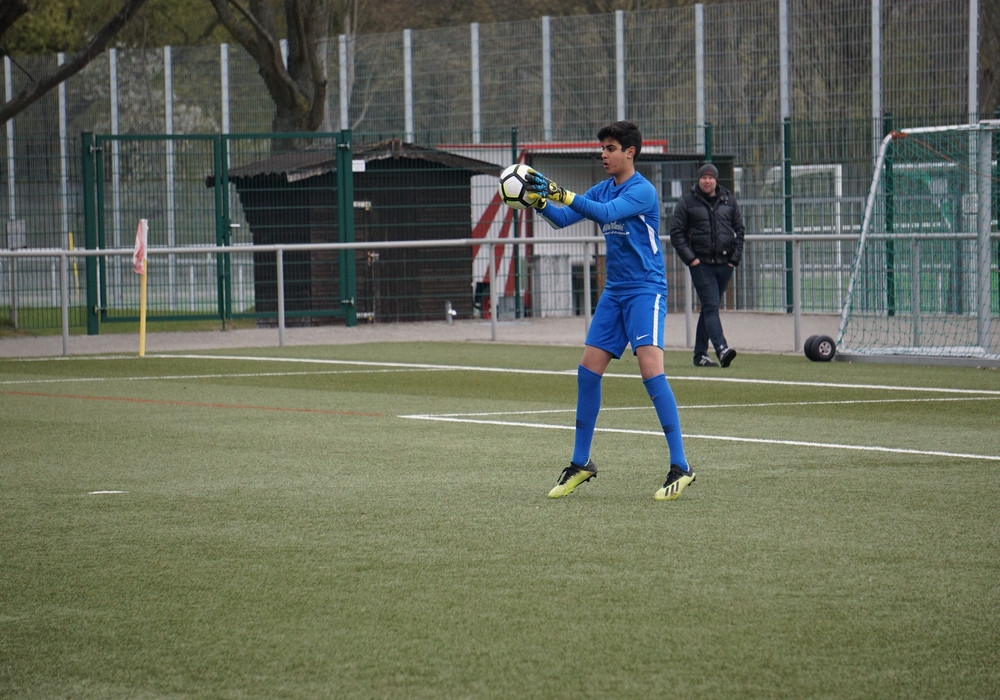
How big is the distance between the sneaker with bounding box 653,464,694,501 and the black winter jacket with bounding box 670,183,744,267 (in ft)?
23.2

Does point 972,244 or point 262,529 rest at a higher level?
point 972,244

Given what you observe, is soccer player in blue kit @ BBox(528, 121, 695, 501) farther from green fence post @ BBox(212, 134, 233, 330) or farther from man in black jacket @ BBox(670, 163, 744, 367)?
green fence post @ BBox(212, 134, 233, 330)

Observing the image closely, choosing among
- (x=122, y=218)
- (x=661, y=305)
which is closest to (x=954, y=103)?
(x=122, y=218)

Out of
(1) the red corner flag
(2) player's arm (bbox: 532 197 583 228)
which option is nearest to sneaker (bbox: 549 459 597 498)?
(2) player's arm (bbox: 532 197 583 228)

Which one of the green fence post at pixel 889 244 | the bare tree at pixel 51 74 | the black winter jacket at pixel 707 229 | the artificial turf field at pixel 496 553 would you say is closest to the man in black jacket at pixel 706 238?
the black winter jacket at pixel 707 229

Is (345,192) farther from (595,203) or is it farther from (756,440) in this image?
(595,203)

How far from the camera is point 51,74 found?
2383 centimetres

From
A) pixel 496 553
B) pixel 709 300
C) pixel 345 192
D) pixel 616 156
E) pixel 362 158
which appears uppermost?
pixel 362 158

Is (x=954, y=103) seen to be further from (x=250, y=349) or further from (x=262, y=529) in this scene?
(x=262, y=529)

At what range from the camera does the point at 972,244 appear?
15.9 metres

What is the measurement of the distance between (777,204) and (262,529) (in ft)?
56.1

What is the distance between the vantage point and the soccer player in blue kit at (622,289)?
6.90 m

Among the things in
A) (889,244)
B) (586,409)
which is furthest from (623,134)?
(889,244)

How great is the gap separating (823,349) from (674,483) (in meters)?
7.84
